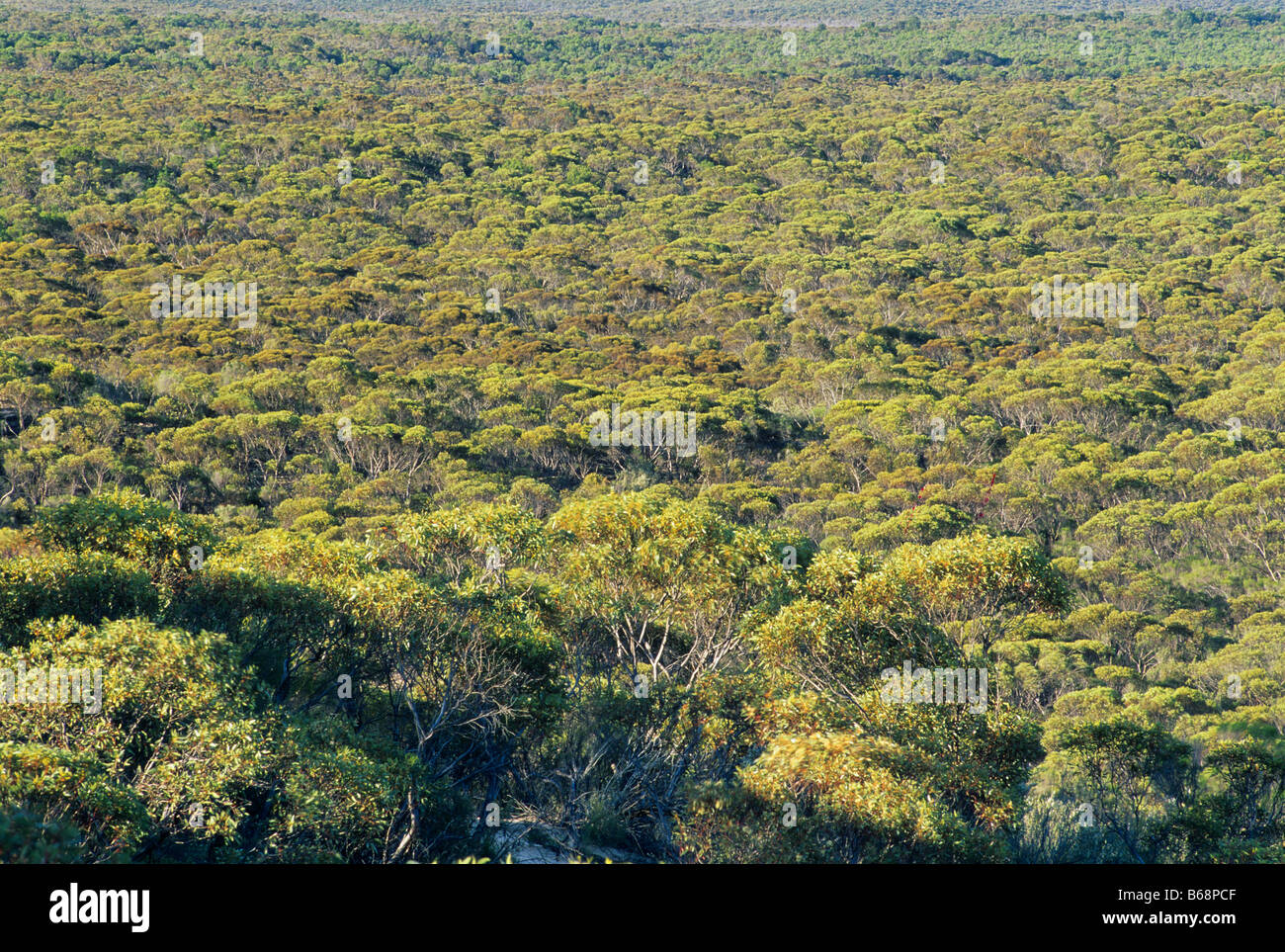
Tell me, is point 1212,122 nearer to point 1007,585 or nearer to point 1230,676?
point 1230,676

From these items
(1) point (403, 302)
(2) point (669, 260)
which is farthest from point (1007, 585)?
(2) point (669, 260)

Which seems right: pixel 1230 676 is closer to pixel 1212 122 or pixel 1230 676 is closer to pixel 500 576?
pixel 500 576

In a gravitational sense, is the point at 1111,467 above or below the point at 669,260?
below

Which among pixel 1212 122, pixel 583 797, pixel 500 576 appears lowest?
pixel 583 797

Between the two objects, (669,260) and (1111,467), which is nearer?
(1111,467)

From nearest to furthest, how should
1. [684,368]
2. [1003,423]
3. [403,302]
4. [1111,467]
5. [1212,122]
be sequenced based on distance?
[1111,467] < [1003,423] < [684,368] < [403,302] < [1212,122]
